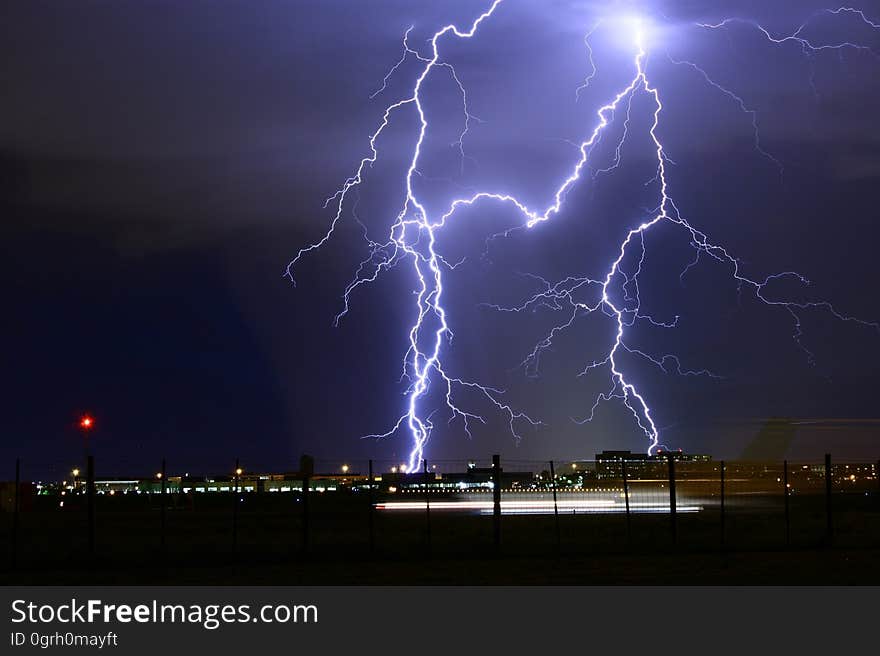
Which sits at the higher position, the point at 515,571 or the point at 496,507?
the point at 496,507

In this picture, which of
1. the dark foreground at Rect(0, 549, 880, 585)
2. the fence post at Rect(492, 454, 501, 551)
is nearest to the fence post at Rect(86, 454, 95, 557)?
the dark foreground at Rect(0, 549, 880, 585)

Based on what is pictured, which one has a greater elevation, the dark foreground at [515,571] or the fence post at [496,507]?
the fence post at [496,507]

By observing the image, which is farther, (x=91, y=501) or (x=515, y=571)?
(x=91, y=501)

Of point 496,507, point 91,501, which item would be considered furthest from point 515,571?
point 91,501

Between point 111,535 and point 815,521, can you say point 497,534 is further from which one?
point 815,521

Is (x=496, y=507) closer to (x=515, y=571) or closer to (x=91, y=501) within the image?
(x=515, y=571)

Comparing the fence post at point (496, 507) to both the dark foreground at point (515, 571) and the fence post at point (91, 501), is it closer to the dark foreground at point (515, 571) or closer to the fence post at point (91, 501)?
the dark foreground at point (515, 571)

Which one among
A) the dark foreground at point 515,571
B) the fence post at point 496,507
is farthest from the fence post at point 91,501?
the fence post at point 496,507

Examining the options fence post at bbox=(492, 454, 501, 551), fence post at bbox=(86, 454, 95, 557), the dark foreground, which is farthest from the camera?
fence post at bbox=(492, 454, 501, 551)

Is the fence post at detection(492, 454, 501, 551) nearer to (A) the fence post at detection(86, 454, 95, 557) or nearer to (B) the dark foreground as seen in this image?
(B) the dark foreground

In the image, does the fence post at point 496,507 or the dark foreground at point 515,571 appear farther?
the fence post at point 496,507
